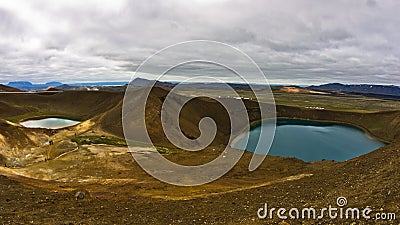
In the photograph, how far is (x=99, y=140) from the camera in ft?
154

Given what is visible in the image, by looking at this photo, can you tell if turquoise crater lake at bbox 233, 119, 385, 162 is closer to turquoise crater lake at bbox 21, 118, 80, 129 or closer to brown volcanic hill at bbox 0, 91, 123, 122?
turquoise crater lake at bbox 21, 118, 80, 129

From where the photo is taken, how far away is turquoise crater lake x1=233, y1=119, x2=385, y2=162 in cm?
Answer: 5353

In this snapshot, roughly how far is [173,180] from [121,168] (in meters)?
9.24

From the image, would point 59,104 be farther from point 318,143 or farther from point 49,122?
point 318,143

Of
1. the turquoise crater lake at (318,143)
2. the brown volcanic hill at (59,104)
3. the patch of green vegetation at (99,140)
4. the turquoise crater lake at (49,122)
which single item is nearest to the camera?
the patch of green vegetation at (99,140)

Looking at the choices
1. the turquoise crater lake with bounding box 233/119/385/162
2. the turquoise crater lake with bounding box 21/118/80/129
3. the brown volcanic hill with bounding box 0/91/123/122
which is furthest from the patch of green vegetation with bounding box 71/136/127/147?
the brown volcanic hill with bounding box 0/91/123/122

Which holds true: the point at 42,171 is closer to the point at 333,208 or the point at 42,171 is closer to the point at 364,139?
the point at 333,208

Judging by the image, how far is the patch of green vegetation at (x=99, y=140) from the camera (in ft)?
147

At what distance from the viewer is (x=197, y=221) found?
1090 cm

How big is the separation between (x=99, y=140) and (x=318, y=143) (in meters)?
44.6

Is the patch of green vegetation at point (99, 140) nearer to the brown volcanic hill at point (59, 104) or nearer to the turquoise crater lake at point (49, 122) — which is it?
the turquoise crater lake at point (49, 122)

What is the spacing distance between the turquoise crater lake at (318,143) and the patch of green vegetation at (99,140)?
2212 cm

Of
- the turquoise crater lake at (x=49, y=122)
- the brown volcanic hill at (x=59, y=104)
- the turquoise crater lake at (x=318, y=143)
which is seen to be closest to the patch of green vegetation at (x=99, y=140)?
the turquoise crater lake at (x=318, y=143)

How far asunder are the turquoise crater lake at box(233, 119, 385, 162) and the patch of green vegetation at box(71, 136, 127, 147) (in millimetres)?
22123
